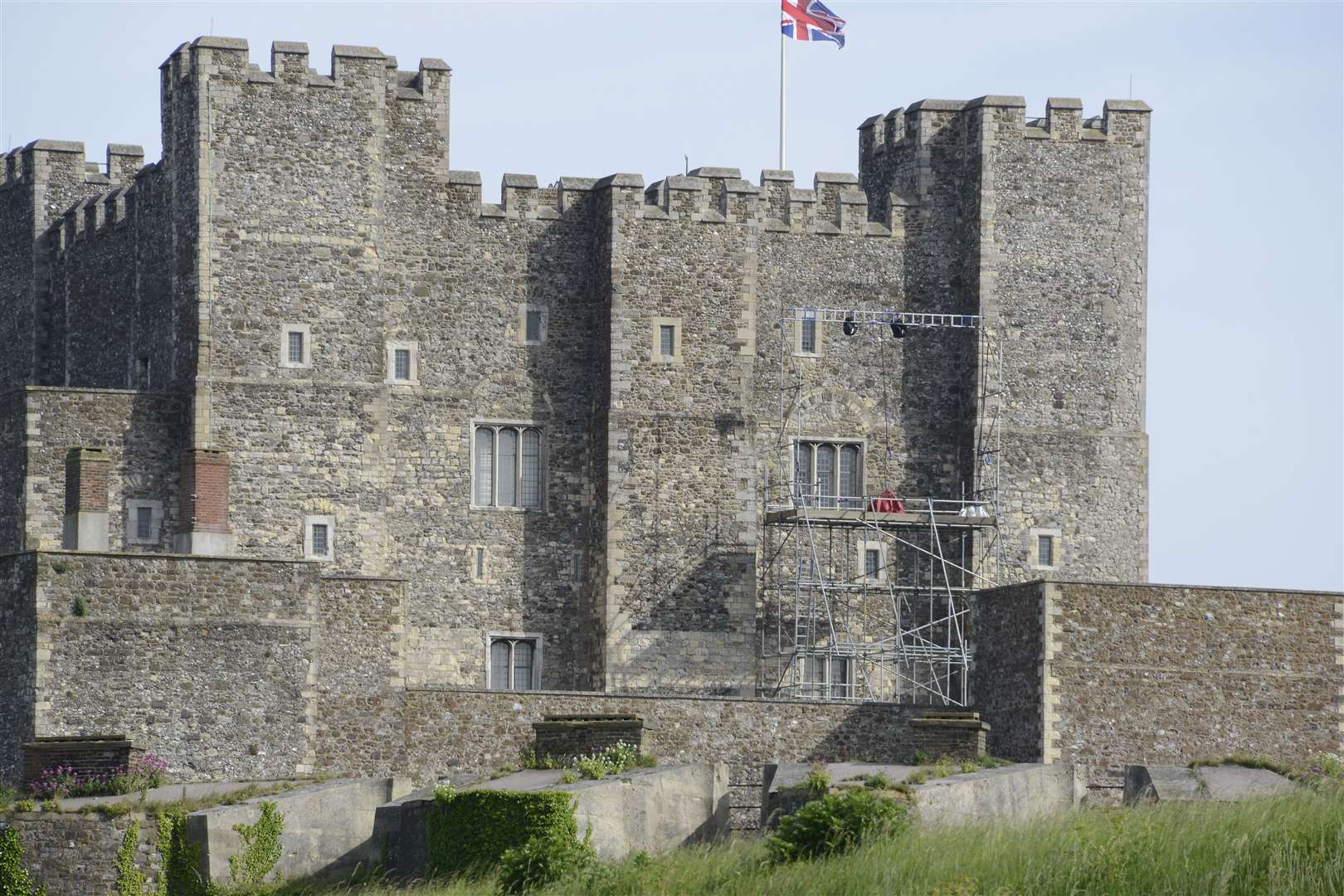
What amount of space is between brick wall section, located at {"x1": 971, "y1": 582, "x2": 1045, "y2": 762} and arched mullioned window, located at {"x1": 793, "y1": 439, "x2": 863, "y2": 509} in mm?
7255

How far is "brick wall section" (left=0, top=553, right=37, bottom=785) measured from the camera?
48781 millimetres

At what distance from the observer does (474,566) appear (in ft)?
191

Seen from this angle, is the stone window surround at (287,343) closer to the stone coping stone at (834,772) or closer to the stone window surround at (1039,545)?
the stone coping stone at (834,772)

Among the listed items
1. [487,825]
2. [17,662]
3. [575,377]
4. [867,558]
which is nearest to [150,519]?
[17,662]

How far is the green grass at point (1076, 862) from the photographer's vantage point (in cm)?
3600

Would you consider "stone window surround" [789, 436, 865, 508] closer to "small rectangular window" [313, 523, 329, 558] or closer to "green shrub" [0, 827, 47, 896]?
"small rectangular window" [313, 523, 329, 558]

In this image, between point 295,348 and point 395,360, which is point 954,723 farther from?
point 295,348

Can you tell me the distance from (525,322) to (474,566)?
16.0ft

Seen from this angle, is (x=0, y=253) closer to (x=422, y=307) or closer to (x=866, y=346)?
(x=422, y=307)

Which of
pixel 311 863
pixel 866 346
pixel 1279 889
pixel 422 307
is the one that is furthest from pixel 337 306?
pixel 1279 889

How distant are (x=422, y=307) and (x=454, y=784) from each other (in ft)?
42.5

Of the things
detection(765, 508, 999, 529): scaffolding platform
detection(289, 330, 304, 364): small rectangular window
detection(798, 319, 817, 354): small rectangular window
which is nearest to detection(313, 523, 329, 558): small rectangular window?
detection(289, 330, 304, 364): small rectangular window

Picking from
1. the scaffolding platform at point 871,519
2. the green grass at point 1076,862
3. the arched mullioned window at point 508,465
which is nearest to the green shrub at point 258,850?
the green grass at point 1076,862

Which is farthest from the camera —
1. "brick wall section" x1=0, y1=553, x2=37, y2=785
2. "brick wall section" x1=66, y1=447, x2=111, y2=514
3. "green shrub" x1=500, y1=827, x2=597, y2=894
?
"brick wall section" x1=66, y1=447, x2=111, y2=514
